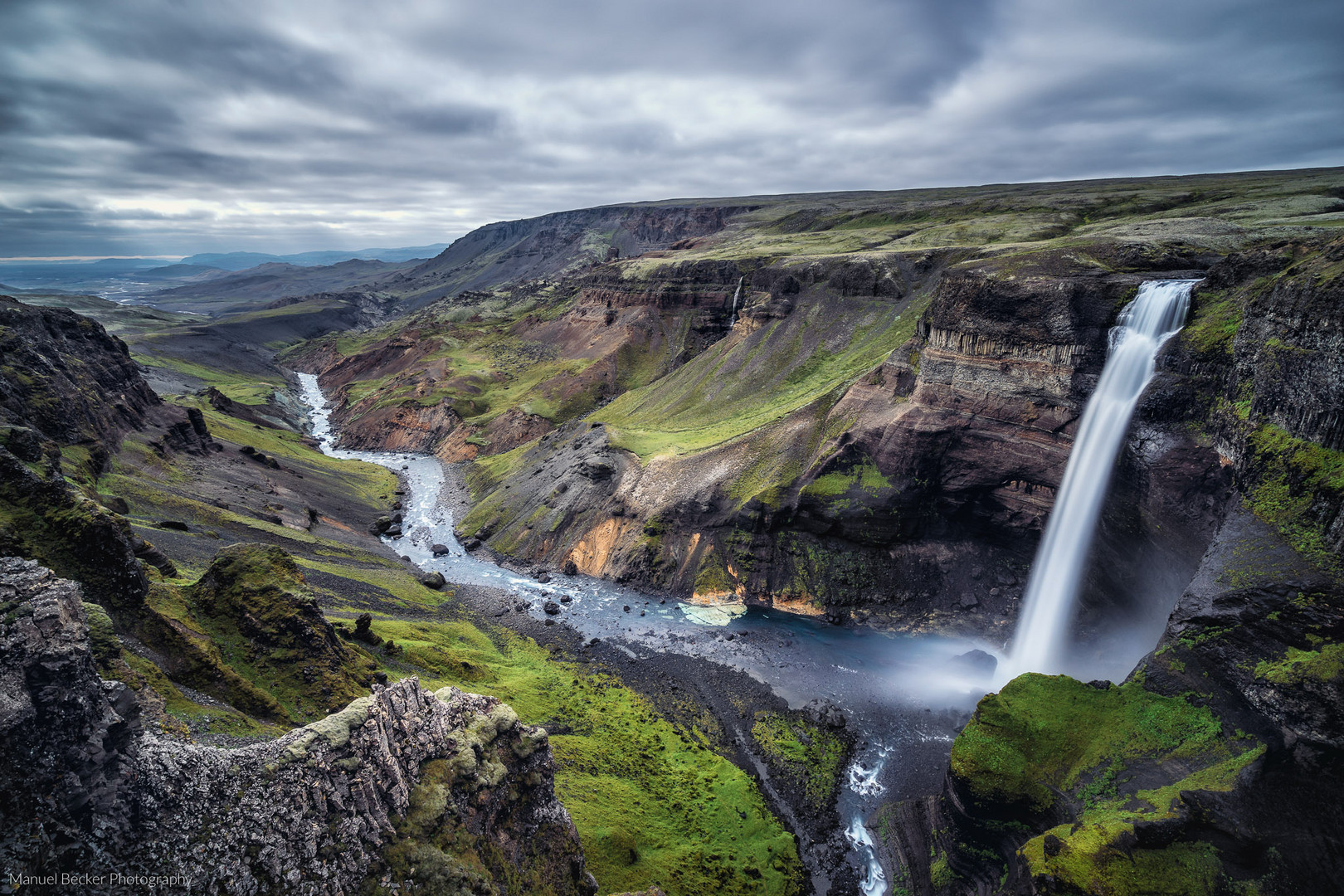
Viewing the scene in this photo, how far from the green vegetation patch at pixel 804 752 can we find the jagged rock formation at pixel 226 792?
61.8 ft

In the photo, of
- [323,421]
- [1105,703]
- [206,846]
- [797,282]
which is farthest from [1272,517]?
[323,421]

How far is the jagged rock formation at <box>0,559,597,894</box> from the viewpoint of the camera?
40.8ft

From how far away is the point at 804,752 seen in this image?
37062 millimetres

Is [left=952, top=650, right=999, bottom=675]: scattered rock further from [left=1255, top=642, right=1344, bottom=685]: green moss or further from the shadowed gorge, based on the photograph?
[left=1255, top=642, right=1344, bottom=685]: green moss

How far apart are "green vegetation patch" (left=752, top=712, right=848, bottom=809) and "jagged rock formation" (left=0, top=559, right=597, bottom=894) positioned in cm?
1884

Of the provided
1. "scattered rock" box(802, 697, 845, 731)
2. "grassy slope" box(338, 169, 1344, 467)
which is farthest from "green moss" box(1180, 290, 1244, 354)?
"scattered rock" box(802, 697, 845, 731)

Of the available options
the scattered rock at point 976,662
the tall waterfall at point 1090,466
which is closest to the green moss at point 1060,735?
the tall waterfall at point 1090,466

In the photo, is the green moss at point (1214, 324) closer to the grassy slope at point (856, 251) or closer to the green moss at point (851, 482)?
the grassy slope at point (856, 251)

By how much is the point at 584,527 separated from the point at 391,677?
33615mm

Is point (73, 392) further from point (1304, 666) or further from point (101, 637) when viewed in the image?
point (1304, 666)

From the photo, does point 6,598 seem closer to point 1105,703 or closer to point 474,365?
point 1105,703

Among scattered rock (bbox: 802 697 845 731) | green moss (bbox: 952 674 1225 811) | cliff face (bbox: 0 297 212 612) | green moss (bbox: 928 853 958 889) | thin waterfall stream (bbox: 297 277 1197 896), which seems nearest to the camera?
cliff face (bbox: 0 297 212 612)

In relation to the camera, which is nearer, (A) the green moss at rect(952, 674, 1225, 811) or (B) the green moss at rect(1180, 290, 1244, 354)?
(A) the green moss at rect(952, 674, 1225, 811)

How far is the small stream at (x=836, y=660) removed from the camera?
116 ft
